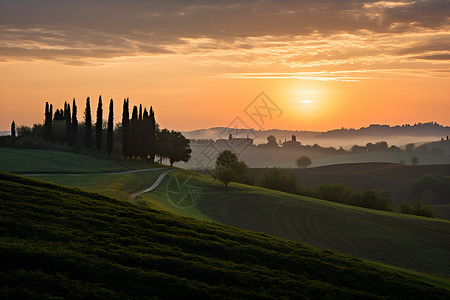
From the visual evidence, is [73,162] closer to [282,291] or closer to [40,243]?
[40,243]

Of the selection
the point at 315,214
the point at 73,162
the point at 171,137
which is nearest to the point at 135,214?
the point at 315,214

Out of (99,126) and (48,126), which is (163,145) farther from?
(48,126)

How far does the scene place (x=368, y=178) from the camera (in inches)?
5989

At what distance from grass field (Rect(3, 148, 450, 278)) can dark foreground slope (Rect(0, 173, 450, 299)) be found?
13.3m

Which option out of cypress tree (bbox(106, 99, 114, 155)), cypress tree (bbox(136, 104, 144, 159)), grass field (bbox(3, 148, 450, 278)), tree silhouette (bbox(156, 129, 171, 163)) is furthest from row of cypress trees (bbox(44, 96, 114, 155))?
grass field (bbox(3, 148, 450, 278))

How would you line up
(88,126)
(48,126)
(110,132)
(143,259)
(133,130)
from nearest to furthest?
(143,259), (110,132), (88,126), (133,130), (48,126)

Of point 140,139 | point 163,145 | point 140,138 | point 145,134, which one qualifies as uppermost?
point 145,134

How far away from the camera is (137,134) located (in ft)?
329

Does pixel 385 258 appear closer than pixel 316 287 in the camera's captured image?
No

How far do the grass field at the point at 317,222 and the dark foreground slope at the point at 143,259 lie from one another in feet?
43.8

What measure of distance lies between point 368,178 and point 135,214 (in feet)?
455

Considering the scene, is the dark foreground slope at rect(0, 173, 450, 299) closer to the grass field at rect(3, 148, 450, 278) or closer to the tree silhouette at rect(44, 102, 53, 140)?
the grass field at rect(3, 148, 450, 278)

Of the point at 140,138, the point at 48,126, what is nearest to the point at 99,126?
the point at 140,138

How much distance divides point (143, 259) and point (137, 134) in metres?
82.9
